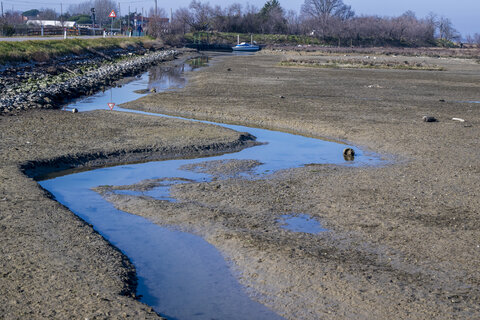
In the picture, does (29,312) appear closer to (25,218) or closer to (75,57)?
(25,218)

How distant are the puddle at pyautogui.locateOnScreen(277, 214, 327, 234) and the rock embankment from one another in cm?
1124

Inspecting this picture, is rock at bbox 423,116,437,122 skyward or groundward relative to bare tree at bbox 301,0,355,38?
groundward

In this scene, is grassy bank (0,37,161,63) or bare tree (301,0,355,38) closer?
grassy bank (0,37,161,63)

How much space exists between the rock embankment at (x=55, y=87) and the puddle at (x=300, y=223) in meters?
11.2

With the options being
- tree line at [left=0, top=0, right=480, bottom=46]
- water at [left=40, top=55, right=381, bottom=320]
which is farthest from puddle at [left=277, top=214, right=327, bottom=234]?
tree line at [left=0, top=0, right=480, bottom=46]

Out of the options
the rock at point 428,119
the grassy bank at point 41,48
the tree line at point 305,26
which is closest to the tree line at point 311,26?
the tree line at point 305,26

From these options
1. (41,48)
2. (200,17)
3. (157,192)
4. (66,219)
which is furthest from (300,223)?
(200,17)

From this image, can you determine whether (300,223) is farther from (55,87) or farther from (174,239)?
(55,87)

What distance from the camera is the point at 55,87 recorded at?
23672 mm

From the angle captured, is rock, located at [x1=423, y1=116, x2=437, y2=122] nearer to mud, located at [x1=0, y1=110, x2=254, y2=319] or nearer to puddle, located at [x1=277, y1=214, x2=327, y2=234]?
mud, located at [x1=0, y1=110, x2=254, y2=319]

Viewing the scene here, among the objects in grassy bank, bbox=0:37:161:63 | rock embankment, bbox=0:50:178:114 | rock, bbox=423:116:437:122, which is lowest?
rock, bbox=423:116:437:122

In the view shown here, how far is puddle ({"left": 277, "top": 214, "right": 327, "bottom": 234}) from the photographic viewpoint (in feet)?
26.5

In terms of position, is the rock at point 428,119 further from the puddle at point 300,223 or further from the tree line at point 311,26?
the tree line at point 311,26

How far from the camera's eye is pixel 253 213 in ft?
28.5
